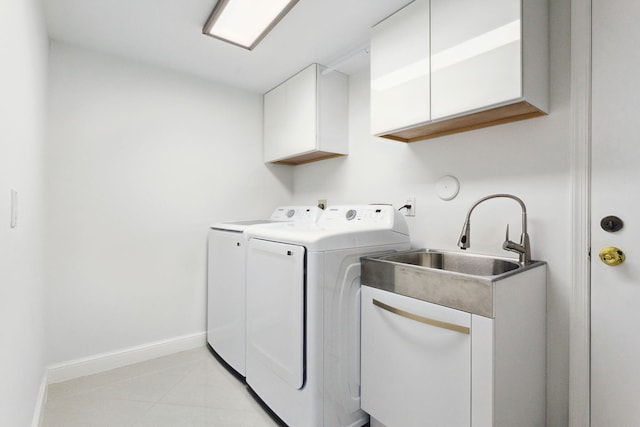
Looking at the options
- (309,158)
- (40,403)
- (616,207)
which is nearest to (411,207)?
(616,207)

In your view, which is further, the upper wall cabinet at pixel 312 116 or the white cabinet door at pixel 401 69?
the upper wall cabinet at pixel 312 116

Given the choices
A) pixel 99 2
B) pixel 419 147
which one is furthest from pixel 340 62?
pixel 99 2

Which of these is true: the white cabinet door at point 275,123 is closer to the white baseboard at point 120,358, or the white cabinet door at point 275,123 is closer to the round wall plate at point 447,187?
the round wall plate at point 447,187

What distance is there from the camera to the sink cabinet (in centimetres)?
108

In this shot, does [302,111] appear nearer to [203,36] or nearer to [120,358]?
[203,36]

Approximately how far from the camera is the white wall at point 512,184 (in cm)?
139

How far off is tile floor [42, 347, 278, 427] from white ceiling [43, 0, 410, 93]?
89.2 inches

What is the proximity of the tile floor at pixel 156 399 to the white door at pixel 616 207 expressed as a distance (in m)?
1.55

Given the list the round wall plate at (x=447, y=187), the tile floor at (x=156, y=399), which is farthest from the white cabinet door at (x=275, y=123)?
the tile floor at (x=156, y=399)

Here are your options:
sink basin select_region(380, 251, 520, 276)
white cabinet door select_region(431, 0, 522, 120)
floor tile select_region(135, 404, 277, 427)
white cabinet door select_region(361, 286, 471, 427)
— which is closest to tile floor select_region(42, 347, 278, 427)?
floor tile select_region(135, 404, 277, 427)

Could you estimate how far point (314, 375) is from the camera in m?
1.42

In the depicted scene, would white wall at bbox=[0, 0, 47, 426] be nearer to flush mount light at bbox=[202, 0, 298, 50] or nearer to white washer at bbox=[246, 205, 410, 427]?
flush mount light at bbox=[202, 0, 298, 50]

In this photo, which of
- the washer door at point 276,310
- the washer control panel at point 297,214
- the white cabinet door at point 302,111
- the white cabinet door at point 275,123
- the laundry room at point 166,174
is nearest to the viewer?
the laundry room at point 166,174

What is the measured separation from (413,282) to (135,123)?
7.39ft
